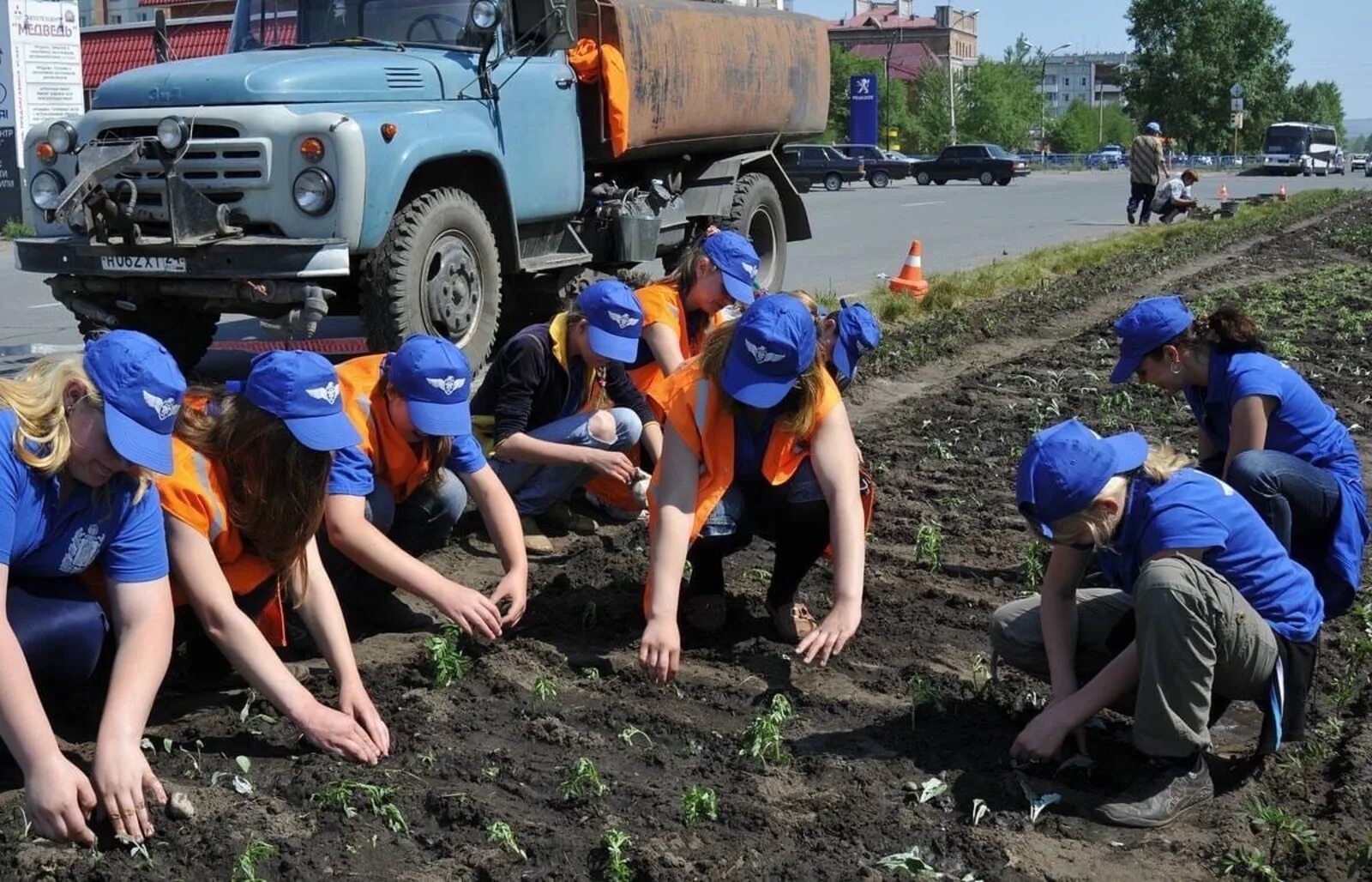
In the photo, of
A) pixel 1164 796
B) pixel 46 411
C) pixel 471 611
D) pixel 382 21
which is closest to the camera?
pixel 46 411

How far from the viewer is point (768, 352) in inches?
155

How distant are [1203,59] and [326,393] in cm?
9659

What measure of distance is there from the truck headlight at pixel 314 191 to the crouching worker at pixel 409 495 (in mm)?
2849

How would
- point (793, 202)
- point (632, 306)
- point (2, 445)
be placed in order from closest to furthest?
point (2, 445) < point (632, 306) < point (793, 202)

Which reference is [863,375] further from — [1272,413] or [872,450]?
[1272,413]

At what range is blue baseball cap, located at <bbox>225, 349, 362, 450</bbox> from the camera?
341cm

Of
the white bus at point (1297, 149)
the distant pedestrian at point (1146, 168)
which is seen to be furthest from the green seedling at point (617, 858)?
the white bus at point (1297, 149)

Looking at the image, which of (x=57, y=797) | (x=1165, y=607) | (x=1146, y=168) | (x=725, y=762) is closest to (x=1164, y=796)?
(x=1165, y=607)

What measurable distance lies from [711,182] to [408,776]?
8113mm

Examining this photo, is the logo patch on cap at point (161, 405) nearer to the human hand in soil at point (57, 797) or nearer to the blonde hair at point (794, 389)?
the human hand in soil at point (57, 797)

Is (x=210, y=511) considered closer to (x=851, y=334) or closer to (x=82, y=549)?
(x=82, y=549)

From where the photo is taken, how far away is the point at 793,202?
41.1 feet

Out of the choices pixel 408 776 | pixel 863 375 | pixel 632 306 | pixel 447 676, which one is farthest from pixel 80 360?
pixel 863 375

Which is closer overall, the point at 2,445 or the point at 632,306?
the point at 2,445
